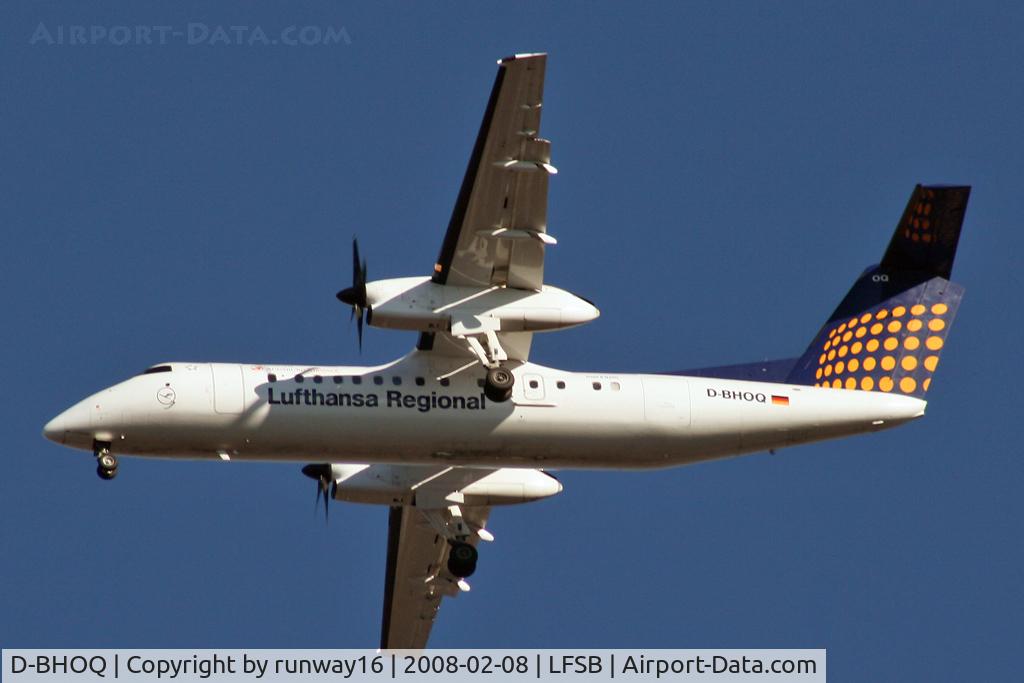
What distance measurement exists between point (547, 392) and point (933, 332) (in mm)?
6303

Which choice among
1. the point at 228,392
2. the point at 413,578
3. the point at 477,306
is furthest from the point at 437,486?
the point at 228,392

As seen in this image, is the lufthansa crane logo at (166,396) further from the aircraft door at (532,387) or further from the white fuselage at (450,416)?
the aircraft door at (532,387)

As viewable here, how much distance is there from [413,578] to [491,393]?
6673mm

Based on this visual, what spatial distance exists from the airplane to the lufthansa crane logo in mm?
29

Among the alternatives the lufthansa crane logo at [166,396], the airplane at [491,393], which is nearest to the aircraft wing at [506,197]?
the airplane at [491,393]

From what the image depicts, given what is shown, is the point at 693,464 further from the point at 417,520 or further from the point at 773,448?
the point at 417,520

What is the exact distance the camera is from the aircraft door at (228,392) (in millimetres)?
26438

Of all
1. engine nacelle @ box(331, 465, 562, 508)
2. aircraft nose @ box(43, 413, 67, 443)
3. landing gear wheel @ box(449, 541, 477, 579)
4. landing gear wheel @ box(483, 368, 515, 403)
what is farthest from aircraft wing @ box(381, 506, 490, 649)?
aircraft nose @ box(43, 413, 67, 443)

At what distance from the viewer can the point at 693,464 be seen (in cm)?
2822

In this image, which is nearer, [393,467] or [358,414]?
[358,414]

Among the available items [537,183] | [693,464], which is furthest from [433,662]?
[537,183]

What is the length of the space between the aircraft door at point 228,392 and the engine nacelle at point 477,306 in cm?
198

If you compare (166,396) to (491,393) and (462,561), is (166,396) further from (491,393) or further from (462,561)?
(462,561)

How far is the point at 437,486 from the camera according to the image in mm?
30094
